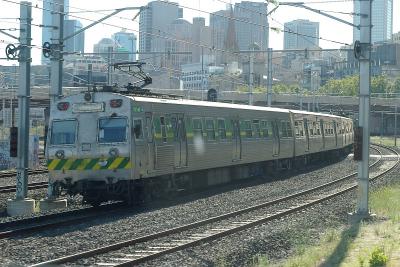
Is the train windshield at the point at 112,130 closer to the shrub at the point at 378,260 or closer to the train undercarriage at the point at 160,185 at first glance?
the train undercarriage at the point at 160,185

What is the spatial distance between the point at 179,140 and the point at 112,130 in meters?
2.79

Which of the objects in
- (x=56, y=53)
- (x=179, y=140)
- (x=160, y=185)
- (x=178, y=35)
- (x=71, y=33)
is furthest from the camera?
(x=178, y=35)

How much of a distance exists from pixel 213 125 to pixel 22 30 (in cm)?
719

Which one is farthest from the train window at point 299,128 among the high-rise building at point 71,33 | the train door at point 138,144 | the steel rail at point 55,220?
the train door at point 138,144

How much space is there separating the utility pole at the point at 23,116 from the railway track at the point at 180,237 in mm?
5801

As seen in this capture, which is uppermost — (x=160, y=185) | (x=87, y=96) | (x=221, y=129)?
(x=87, y=96)

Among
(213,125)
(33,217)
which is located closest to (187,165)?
(213,125)

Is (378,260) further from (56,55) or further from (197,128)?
(56,55)

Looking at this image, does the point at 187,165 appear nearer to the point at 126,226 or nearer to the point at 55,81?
the point at 55,81

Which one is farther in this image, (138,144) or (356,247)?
(138,144)

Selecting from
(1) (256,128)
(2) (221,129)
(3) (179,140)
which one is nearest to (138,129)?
(3) (179,140)

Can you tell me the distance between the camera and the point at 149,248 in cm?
1245

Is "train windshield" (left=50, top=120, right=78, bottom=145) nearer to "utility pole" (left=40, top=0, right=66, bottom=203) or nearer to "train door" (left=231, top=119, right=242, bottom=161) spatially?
"utility pole" (left=40, top=0, right=66, bottom=203)

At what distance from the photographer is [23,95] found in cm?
1897
